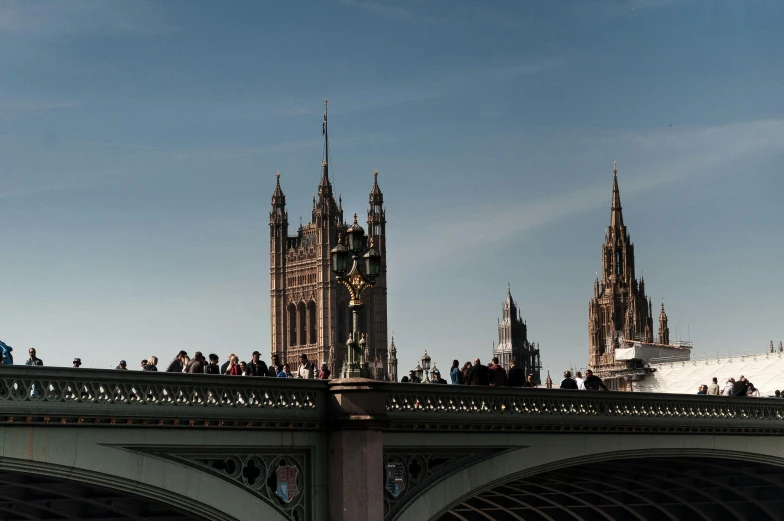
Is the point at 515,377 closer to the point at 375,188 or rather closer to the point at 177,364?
the point at 177,364

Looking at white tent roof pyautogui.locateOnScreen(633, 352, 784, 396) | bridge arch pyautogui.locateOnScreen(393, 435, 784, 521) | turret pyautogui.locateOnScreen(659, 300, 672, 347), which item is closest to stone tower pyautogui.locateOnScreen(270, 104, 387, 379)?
turret pyautogui.locateOnScreen(659, 300, 672, 347)

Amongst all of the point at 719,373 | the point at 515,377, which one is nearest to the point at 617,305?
the point at 719,373

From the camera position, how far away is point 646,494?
44.8m

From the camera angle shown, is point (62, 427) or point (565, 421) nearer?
point (62, 427)

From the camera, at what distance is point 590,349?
16375cm

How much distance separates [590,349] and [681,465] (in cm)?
12643

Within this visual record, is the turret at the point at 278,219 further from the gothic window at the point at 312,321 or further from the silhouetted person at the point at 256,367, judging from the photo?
the silhouetted person at the point at 256,367

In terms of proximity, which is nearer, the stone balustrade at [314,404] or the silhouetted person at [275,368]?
the stone balustrade at [314,404]

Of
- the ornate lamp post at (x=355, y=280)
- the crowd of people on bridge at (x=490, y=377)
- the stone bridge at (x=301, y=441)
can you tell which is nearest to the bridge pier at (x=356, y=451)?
the stone bridge at (x=301, y=441)

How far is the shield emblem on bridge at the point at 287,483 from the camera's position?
24.2m

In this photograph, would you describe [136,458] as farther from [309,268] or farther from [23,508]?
[309,268]

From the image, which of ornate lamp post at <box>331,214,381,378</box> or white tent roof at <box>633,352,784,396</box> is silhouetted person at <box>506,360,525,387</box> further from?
white tent roof at <box>633,352,784,396</box>

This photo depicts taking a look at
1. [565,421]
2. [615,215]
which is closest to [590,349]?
[615,215]

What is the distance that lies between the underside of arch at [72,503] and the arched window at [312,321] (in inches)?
5941
